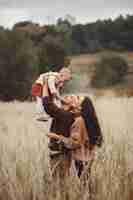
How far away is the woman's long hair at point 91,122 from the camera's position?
354cm

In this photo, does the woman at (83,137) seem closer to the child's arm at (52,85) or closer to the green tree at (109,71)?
the child's arm at (52,85)

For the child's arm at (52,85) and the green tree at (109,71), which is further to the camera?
the green tree at (109,71)

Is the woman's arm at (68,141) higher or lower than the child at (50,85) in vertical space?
lower

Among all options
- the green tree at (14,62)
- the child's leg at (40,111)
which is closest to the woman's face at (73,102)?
the child's leg at (40,111)

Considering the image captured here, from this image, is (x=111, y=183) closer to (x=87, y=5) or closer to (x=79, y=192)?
(x=79, y=192)

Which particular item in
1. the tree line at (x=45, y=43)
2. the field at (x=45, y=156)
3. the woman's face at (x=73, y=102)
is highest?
the tree line at (x=45, y=43)

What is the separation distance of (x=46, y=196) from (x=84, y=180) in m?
0.27

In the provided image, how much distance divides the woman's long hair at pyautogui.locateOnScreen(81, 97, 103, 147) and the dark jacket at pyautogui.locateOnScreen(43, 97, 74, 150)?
0.10 meters

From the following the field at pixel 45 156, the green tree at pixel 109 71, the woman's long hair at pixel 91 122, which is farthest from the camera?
the green tree at pixel 109 71

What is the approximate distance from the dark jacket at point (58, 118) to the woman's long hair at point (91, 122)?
10 cm

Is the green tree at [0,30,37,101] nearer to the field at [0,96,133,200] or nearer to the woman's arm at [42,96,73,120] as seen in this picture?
the field at [0,96,133,200]

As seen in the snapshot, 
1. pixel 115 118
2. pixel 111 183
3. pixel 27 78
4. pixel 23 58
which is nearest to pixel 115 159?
pixel 111 183

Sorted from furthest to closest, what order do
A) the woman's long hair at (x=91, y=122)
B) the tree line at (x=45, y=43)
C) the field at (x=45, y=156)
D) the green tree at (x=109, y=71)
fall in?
1. the tree line at (x=45, y=43)
2. the green tree at (x=109, y=71)
3. the woman's long hair at (x=91, y=122)
4. the field at (x=45, y=156)

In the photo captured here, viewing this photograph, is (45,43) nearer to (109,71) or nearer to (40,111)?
(109,71)
